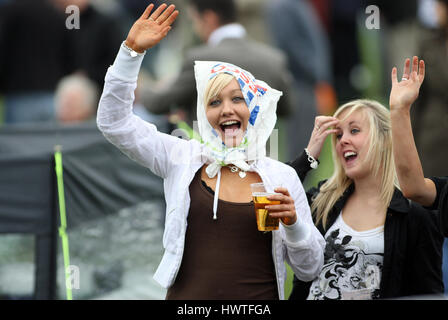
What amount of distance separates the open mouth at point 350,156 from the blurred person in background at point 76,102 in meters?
3.91

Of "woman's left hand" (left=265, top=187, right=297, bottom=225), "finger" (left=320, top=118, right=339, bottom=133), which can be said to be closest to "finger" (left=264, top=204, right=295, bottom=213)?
"woman's left hand" (left=265, top=187, right=297, bottom=225)

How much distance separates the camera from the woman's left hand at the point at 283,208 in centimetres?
384

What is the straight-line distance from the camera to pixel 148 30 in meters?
4.00

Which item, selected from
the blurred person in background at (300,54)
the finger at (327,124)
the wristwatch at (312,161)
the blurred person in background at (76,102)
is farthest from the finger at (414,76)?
the blurred person in background at (300,54)

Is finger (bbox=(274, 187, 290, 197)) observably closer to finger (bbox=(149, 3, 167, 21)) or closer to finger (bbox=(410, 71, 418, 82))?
finger (bbox=(410, 71, 418, 82))

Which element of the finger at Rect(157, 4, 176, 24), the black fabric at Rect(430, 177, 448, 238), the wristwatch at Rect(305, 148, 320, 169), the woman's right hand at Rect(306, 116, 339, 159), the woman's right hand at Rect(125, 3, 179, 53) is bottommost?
the black fabric at Rect(430, 177, 448, 238)

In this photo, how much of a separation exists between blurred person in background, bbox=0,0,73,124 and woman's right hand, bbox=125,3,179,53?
217 inches

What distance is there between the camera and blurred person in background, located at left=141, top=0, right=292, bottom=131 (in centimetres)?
693

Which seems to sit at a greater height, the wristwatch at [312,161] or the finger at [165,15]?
the finger at [165,15]

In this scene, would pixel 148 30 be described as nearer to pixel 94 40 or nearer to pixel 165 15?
pixel 165 15

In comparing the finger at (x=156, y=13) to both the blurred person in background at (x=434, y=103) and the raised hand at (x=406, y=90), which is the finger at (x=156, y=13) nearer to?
the raised hand at (x=406, y=90)
